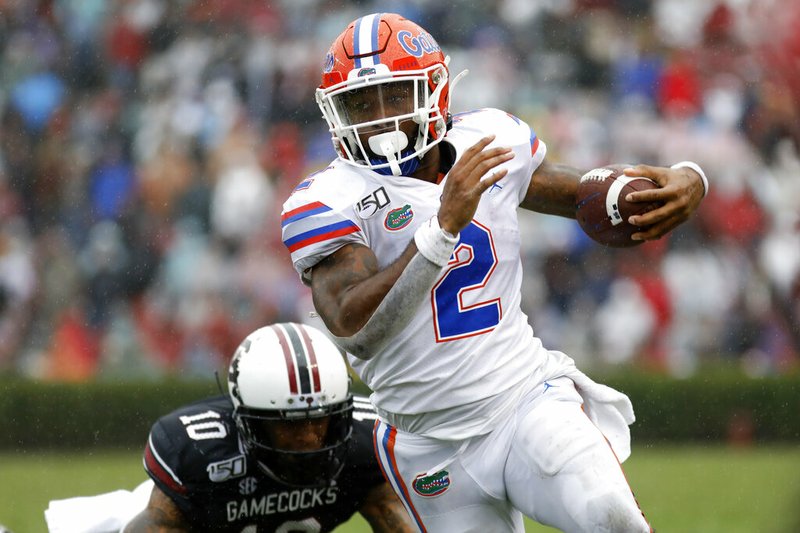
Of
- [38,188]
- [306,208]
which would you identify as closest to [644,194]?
[306,208]

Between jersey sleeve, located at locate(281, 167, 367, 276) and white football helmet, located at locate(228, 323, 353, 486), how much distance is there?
70 centimetres

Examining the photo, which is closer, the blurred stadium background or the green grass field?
the green grass field

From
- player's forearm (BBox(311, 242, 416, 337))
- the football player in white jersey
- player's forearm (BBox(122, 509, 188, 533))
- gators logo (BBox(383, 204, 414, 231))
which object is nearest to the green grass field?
player's forearm (BBox(122, 509, 188, 533))

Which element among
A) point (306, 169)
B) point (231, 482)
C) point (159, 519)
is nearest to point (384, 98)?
point (231, 482)

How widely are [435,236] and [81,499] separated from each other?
2300 mm

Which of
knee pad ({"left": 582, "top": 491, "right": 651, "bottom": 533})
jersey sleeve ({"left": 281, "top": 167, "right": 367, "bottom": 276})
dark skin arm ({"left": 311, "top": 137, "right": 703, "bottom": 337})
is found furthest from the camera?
jersey sleeve ({"left": 281, "top": 167, "right": 367, "bottom": 276})

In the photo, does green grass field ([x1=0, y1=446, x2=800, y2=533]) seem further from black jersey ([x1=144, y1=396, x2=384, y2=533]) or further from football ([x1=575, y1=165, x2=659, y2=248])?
football ([x1=575, y1=165, x2=659, y2=248])

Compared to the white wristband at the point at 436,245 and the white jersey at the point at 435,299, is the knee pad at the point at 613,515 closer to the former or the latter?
the white jersey at the point at 435,299

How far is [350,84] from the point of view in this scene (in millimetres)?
3928

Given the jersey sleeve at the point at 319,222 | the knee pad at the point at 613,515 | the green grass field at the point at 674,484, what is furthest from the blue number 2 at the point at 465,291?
the green grass field at the point at 674,484

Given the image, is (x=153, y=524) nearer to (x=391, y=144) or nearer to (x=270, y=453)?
(x=270, y=453)

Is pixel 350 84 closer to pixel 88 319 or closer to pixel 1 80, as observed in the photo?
pixel 88 319

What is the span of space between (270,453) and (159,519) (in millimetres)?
453

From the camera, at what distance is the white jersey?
3834 millimetres
